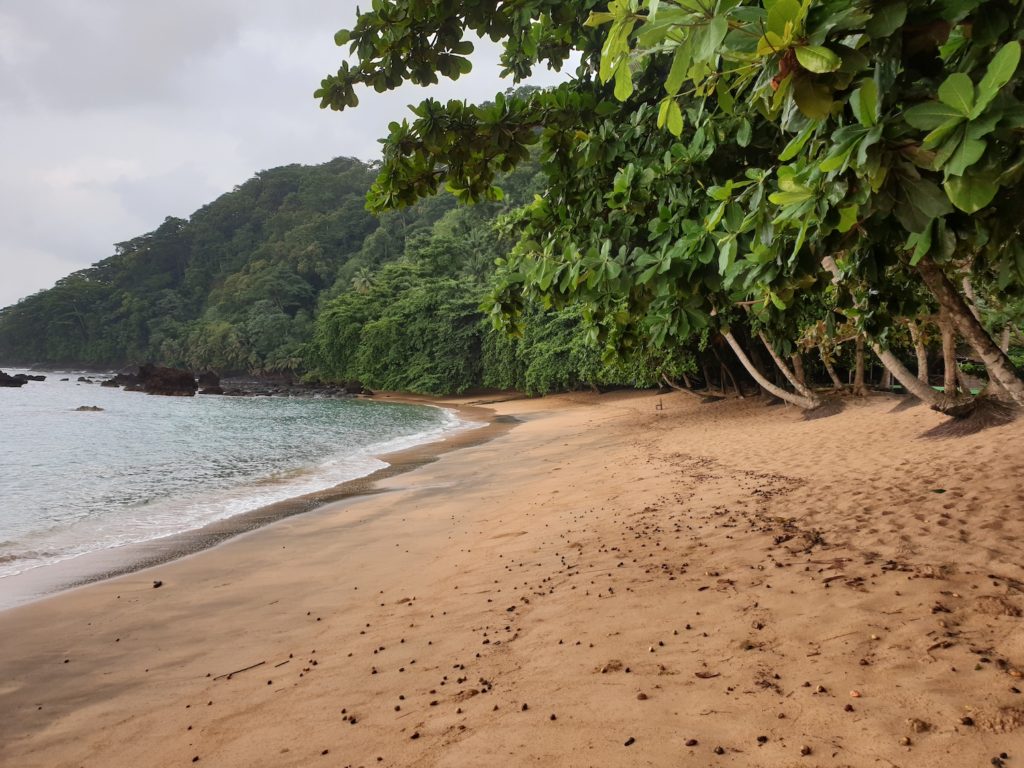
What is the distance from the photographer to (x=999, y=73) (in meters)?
1.40

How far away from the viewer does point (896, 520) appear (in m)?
4.85

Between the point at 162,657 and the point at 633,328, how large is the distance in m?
3.96

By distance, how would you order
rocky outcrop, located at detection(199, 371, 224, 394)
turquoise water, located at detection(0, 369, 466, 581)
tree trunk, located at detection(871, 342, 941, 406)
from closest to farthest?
tree trunk, located at detection(871, 342, 941, 406), turquoise water, located at detection(0, 369, 466, 581), rocky outcrop, located at detection(199, 371, 224, 394)

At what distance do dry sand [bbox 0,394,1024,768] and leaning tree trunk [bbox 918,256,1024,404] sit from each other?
1001mm

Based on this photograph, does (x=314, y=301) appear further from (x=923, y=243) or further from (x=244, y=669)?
(x=923, y=243)

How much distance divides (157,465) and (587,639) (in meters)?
15.0

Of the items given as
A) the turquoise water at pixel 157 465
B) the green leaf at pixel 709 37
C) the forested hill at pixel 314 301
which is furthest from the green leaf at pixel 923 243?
the forested hill at pixel 314 301

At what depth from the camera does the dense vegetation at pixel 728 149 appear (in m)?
1.60

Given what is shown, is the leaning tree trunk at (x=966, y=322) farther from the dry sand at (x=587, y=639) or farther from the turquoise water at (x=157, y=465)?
the turquoise water at (x=157, y=465)

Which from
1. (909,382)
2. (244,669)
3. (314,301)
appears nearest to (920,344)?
(909,382)

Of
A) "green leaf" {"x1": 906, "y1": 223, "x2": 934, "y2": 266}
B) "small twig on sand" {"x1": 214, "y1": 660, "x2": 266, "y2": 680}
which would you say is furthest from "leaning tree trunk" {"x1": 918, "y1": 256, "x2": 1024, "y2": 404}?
"small twig on sand" {"x1": 214, "y1": 660, "x2": 266, "y2": 680}

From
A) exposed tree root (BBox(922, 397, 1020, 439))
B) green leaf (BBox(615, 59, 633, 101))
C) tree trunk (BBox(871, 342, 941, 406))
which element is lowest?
exposed tree root (BBox(922, 397, 1020, 439))

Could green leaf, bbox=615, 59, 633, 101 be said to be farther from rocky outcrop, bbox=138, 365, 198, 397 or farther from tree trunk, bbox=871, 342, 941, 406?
rocky outcrop, bbox=138, 365, 198, 397

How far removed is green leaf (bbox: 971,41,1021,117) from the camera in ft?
4.48
